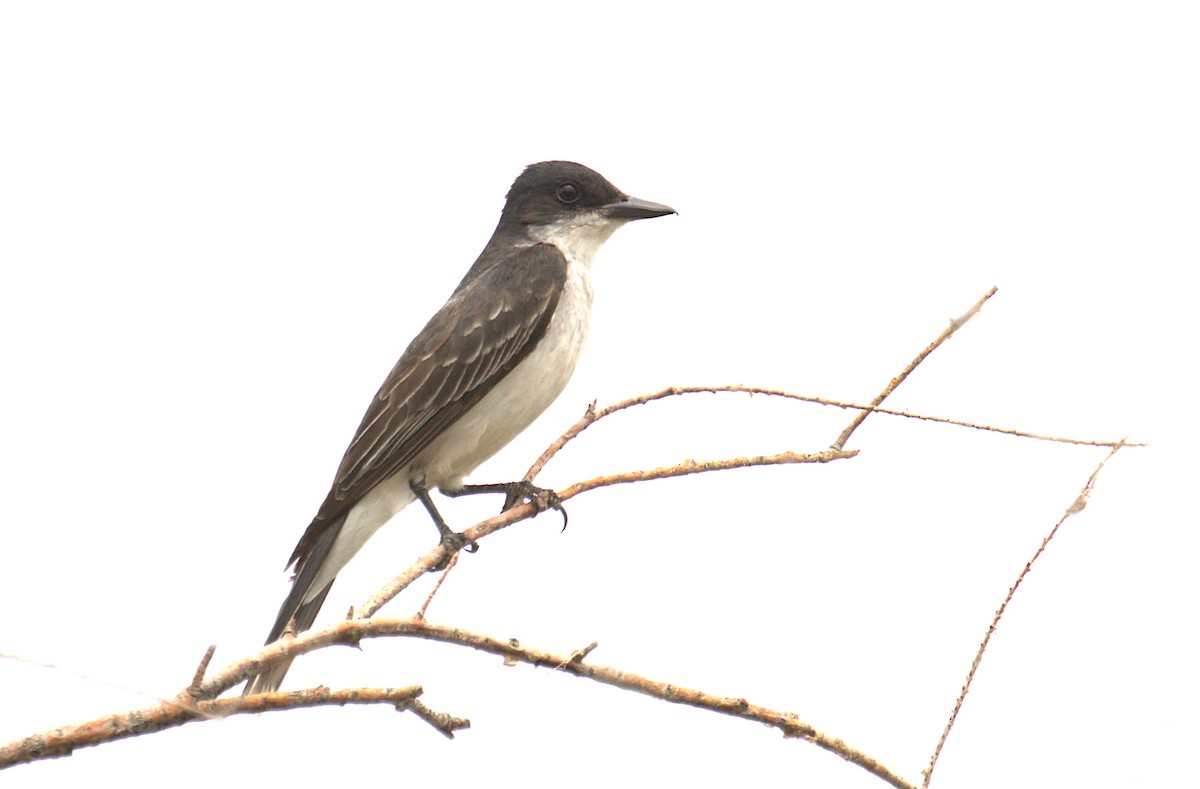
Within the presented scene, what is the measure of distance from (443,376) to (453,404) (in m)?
0.22

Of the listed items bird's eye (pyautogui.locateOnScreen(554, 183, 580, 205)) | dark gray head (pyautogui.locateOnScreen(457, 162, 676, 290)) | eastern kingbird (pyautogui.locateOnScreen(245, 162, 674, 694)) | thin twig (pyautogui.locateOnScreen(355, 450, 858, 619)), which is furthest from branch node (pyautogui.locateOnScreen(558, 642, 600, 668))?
bird's eye (pyautogui.locateOnScreen(554, 183, 580, 205))

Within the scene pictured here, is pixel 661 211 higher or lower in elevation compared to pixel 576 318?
higher

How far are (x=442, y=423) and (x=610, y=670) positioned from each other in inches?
168

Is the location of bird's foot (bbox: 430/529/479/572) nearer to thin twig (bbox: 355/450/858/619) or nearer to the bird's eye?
thin twig (bbox: 355/450/858/619)

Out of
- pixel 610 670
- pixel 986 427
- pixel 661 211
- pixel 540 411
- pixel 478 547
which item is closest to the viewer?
pixel 610 670

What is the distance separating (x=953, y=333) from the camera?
4.63 metres

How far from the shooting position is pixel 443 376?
25.8 feet

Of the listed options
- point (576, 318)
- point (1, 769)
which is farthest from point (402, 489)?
point (1, 769)

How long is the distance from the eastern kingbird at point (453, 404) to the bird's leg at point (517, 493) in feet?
0.04

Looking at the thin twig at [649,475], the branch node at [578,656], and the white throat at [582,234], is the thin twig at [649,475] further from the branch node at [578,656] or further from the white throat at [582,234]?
the white throat at [582,234]

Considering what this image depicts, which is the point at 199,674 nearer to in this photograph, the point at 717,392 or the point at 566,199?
the point at 717,392

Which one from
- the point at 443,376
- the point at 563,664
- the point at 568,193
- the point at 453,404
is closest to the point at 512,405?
Answer: the point at 453,404

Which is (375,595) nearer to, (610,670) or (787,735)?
(610,670)

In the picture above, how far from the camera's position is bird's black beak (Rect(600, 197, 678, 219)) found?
335 inches
